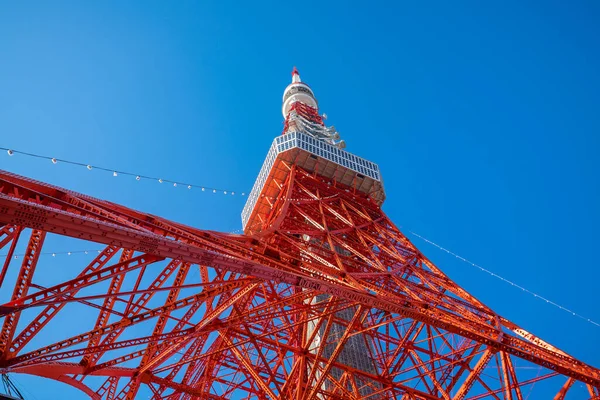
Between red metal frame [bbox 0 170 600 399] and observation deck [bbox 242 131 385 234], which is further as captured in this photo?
observation deck [bbox 242 131 385 234]

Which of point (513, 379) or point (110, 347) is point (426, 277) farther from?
point (110, 347)

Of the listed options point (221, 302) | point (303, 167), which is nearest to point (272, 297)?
point (221, 302)

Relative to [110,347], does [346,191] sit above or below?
above

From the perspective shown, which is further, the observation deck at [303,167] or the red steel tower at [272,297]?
the observation deck at [303,167]

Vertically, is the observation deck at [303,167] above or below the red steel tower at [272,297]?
above

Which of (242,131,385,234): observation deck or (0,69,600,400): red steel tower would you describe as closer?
(0,69,600,400): red steel tower

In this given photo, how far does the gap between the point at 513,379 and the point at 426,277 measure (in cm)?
582

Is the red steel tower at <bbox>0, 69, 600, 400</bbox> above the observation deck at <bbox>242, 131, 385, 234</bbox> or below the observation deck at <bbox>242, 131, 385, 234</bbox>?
below

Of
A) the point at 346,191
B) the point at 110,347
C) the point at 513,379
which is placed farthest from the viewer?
the point at 346,191

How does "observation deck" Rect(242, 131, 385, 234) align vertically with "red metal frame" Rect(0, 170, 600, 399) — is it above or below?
above

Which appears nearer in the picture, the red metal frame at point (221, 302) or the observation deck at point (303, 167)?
the red metal frame at point (221, 302)

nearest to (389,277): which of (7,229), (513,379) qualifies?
(513,379)

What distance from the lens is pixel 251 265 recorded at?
32.5 ft

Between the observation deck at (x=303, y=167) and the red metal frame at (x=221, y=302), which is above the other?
the observation deck at (x=303, y=167)
